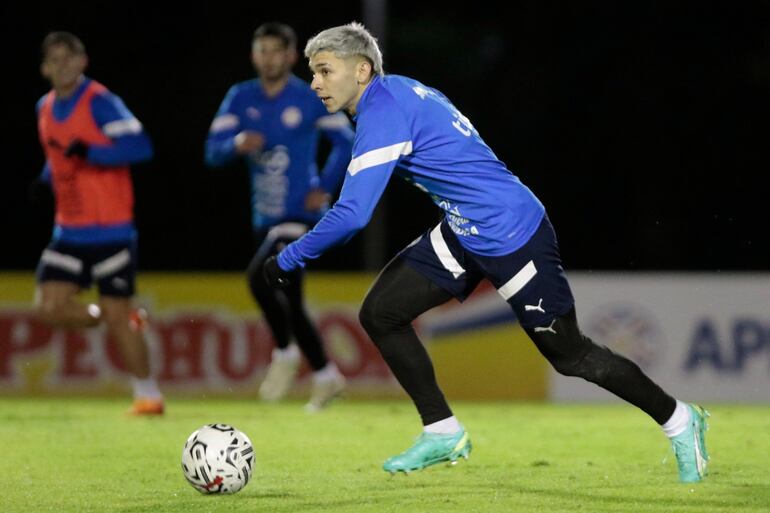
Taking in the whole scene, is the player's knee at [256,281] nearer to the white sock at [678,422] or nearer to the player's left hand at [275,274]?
the player's left hand at [275,274]

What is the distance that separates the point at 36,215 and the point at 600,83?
9153 mm

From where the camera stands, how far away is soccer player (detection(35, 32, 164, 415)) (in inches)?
424

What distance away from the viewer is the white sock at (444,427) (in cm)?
735

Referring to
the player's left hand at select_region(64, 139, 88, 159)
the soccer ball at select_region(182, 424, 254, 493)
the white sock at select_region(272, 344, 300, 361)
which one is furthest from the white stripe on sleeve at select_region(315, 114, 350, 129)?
the soccer ball at select_region(182, 424, 254, 493)

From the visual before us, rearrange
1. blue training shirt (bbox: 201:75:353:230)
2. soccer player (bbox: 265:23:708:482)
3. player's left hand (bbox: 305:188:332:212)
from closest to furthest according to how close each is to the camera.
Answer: soccer player (bbox: 265:23:708:482)
player's left hand (bbox: 305:188:332:212)
blue training shirt (bbox: 201:75:353:230)

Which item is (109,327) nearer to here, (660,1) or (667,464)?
(667,464)

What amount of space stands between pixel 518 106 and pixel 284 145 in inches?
541

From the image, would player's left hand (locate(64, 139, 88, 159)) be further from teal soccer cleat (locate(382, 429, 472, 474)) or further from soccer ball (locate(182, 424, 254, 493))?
teal soccer cleat (locate(382, 429, 472, 474))

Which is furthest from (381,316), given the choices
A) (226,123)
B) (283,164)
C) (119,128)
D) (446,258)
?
(226,123)

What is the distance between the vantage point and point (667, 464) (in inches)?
316

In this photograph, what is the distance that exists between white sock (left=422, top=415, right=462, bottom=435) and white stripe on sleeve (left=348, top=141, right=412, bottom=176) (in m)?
1.30

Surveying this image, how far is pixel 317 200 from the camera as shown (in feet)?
36.3

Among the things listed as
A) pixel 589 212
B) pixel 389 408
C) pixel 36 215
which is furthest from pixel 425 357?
pixel 36 215

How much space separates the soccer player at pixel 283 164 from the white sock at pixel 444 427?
3.86 m
